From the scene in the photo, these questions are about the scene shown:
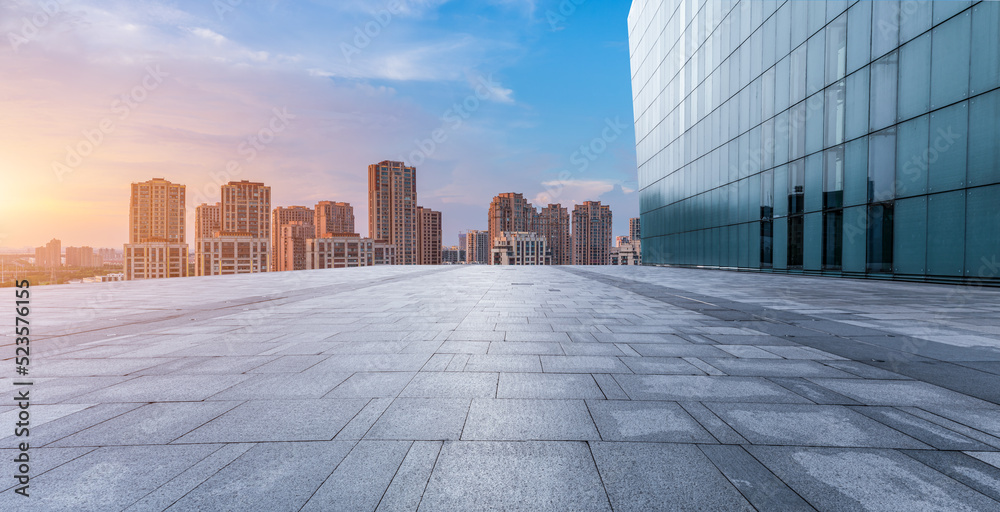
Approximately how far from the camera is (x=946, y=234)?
51.8 ft

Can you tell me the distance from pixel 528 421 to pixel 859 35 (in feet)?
83.7

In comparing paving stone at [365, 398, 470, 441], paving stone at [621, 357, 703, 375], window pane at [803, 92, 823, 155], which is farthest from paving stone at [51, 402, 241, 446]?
window pane at [803, 92, 823, 155]

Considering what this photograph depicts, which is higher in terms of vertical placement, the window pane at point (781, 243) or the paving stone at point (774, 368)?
the window pane at point (781, 243)

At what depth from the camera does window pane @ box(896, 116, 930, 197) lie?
54.7 ft

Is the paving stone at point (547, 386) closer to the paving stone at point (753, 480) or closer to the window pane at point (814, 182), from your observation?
the paving stone at point (753, 480)

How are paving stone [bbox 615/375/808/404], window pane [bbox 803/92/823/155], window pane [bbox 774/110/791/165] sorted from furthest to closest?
window pane [bbox 774/110/791/165] < window pane [bbox 803/92/823/155] < paving stone [bbox 615/375/808/404]

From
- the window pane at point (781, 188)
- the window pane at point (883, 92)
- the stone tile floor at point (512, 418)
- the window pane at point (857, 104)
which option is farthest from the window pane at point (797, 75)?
the stone tile floor at point (512, 418)

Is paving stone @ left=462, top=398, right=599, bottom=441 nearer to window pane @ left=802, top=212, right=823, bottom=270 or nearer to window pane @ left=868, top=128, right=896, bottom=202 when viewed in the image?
window pane @ left=868, top=128, right=896, bottom=202

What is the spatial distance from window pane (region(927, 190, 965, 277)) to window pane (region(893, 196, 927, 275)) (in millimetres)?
206

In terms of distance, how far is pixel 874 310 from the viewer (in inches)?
398

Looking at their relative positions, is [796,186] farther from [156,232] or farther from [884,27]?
[156,232]

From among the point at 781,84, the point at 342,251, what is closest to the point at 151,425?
the point at 781,84

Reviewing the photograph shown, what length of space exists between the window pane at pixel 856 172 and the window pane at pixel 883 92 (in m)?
1.03

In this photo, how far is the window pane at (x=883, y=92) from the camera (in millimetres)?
17969
